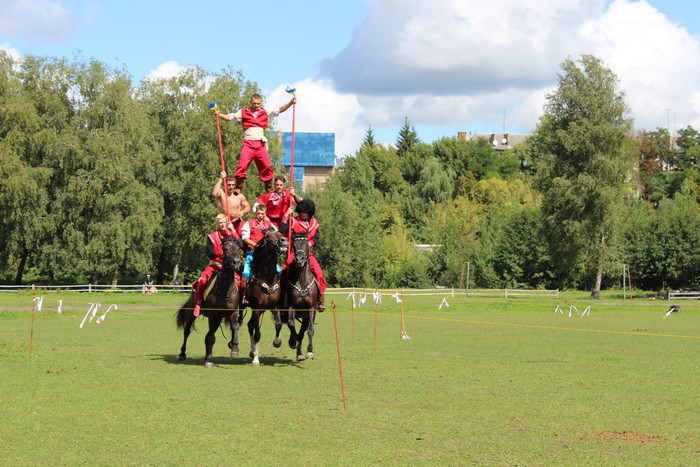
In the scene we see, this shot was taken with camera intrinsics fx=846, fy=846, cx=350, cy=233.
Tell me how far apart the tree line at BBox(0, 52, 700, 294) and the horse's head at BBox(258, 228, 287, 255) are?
4818 cm

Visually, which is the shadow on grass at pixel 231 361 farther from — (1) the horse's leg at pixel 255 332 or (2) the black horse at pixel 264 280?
(2) the black horse at pixel 264 280

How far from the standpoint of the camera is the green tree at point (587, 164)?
217 ft

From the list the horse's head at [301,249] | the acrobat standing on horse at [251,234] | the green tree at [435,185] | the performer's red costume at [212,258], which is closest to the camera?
the horse's head at [301,249]

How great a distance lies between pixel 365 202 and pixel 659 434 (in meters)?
92.3

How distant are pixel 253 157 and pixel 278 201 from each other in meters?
1.20

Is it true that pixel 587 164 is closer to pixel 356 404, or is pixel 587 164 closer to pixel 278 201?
pixel 278 201

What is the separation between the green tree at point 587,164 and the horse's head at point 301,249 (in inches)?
2042

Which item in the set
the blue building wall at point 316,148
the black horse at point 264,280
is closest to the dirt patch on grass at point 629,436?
the black horse at point 264,280

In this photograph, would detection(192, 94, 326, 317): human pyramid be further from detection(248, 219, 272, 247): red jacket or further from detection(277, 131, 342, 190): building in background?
detection(277, 131, 342, 190): building in background

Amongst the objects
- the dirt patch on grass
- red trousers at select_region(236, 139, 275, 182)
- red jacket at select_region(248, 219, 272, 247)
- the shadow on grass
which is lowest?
the shadow on grass

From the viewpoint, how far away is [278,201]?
19266mm

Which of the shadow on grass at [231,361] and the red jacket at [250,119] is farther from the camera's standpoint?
the red jacket at [250,119]

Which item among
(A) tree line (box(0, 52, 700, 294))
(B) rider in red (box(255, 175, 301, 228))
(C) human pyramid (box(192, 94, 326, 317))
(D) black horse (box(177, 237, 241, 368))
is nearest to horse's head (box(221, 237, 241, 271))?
(D) black horse (box(177, 237, 241, 368))

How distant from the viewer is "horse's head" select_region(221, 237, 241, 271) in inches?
669
